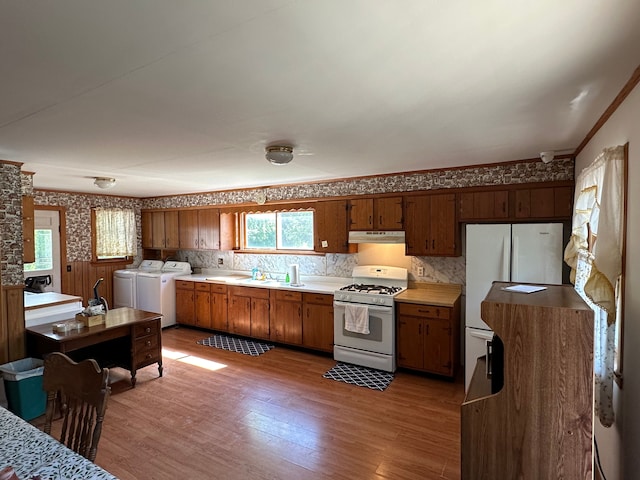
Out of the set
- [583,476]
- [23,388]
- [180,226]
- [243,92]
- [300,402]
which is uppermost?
[243,92]

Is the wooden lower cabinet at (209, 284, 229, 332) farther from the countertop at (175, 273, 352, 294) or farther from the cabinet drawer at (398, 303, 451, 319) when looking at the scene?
the cabinet drawer at (398, 303, 451, 319)

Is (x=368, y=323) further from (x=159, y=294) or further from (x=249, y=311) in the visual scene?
(x=159, y=294)

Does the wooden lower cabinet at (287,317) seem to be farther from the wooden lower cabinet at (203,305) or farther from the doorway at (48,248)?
the doorway at (48,248)

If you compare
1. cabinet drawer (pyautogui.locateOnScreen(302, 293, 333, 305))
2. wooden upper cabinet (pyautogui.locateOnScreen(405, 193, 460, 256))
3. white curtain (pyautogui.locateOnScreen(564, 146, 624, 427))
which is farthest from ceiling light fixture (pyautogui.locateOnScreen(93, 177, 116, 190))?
white curtain (pyautogui.locateOnScreen(564, 146, 624, 427))

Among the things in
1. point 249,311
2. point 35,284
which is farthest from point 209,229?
point 35,284

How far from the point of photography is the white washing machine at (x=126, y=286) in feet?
20.0

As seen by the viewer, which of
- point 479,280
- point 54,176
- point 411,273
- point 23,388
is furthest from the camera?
point 411,273

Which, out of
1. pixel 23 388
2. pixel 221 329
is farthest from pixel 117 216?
pixel 23 388

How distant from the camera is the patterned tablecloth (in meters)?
1.30

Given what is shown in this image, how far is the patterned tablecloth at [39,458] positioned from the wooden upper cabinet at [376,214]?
3620 mm

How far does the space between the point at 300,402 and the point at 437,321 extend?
1679 millimetres

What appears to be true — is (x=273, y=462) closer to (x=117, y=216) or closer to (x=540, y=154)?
(x=540, y=154)

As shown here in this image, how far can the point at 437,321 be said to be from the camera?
3.80m

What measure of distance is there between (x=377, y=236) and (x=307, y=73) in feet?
9.99
